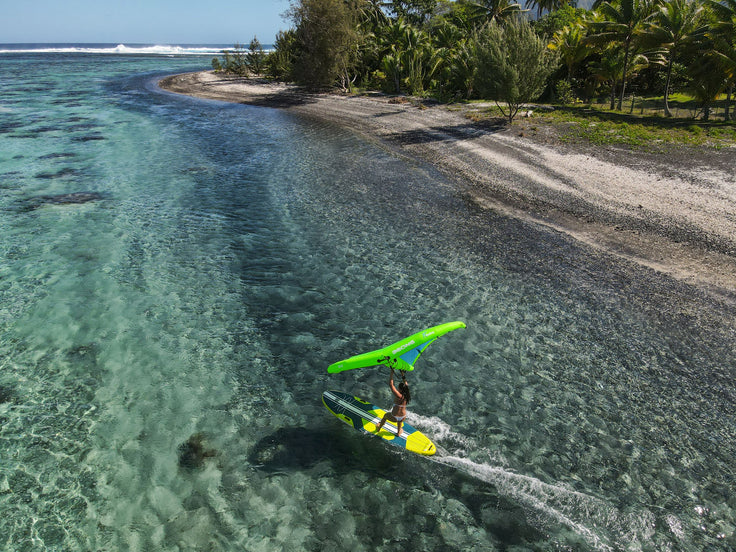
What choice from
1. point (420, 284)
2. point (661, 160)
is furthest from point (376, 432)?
point (661, 160)

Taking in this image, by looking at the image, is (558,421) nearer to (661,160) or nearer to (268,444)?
(268,444)

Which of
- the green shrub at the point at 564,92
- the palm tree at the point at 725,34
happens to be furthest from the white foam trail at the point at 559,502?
the green shrub at the point at 564,92

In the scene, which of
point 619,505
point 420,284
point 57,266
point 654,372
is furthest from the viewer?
point 57,266

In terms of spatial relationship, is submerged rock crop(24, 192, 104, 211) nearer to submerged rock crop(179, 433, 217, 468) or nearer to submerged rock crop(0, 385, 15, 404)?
submerged rock crop(0, 385, 15, 404)

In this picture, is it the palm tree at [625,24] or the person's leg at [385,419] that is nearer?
the person's leg at [385,419]

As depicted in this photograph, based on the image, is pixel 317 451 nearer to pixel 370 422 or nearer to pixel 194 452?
pixel 370 422

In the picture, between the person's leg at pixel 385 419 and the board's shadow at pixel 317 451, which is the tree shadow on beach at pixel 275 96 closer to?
the board's shadow at pixel 317 451

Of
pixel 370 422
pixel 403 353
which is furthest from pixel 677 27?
pixel 370 422
